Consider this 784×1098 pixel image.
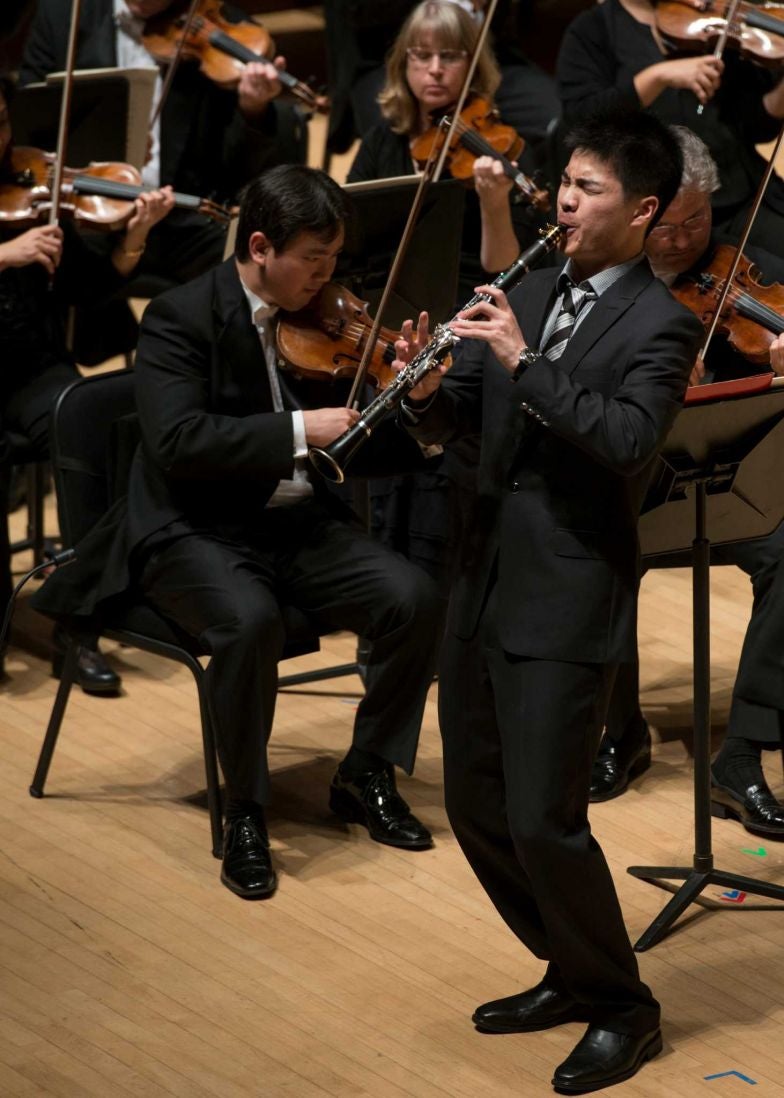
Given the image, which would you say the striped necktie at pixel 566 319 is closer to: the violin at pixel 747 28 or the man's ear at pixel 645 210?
the man's ear at pixel 645 210

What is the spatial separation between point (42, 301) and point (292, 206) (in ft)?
3.73

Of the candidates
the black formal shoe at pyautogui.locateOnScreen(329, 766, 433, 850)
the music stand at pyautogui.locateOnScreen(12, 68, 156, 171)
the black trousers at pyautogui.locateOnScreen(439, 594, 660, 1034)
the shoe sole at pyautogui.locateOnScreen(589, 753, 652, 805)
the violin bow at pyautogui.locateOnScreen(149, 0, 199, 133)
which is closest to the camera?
the black trousers at pyautogui.locateOnScreen(439, 594, 660, 1034)

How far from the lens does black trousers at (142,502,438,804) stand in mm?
3178

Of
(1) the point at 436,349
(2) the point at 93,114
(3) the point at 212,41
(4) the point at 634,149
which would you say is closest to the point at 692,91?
(3) the point at 212,41

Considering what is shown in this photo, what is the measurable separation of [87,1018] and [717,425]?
135 cm

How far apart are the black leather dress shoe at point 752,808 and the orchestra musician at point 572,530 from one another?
0.91m

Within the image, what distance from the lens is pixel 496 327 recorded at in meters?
2.34

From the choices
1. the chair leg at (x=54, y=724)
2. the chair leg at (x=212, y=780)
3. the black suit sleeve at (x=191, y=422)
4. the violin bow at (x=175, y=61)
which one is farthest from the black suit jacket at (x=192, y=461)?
the violin bow at (x=175, y=61)

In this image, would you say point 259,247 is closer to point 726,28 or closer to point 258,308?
point 258,308

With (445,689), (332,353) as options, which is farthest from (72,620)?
(445,689)

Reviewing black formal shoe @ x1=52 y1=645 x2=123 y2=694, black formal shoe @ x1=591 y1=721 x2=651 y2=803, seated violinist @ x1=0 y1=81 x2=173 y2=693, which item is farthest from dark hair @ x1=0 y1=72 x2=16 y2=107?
black formal shoe @ x1=591 y1=721 x2=651 y2=803

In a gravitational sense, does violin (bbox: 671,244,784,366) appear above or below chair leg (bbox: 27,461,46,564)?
above

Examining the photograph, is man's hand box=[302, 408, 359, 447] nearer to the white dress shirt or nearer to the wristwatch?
the white dress shirt

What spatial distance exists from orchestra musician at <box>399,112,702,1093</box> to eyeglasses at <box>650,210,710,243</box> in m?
0.99
